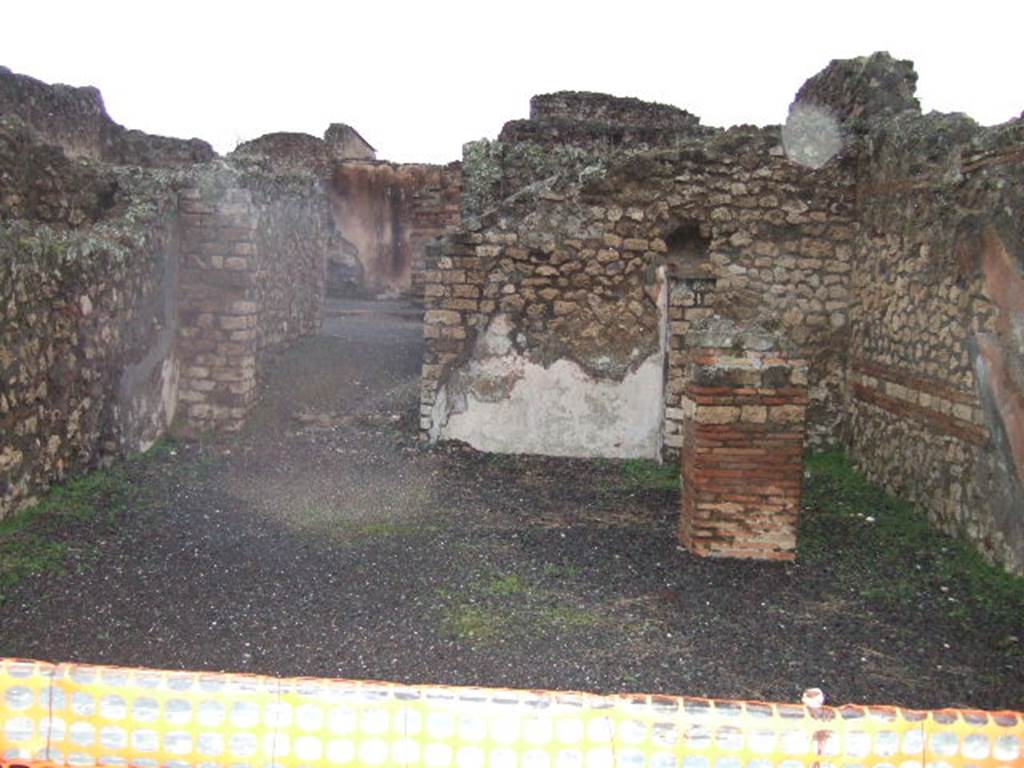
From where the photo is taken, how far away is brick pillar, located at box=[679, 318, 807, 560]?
19.0 ft

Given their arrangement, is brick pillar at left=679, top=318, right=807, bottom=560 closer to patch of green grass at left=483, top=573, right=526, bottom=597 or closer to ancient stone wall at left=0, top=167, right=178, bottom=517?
patch of green grass at left=483, top=573, right=526, bottom=597

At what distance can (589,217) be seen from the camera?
28.2 ft

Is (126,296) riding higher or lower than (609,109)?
lower

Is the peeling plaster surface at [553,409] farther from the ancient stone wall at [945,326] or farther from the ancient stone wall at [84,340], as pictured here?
the ancient stone wall at [84,340]

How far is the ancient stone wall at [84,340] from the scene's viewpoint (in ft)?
18.3

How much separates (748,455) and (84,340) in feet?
15.1

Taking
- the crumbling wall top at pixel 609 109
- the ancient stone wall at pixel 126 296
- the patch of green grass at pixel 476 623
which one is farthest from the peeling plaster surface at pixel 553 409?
the crumbling wall top at pixel 609 109

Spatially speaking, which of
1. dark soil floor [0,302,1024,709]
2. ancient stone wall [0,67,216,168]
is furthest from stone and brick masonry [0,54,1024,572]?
dark soil floor [0,302,1024,709]

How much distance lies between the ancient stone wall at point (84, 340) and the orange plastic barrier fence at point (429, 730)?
410cm

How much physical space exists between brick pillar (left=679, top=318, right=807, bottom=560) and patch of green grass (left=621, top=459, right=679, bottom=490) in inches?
74.3

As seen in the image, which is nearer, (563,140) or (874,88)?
(874,88)

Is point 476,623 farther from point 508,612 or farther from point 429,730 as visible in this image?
point 429,730

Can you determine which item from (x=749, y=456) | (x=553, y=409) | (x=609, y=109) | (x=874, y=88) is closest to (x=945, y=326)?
(x=749, y=456)

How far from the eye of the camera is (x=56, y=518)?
570 cm
